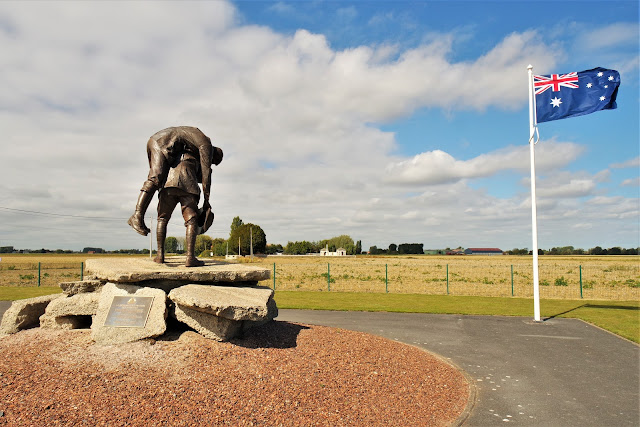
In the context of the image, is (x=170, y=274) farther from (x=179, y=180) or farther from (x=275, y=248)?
(x=275, y=248)

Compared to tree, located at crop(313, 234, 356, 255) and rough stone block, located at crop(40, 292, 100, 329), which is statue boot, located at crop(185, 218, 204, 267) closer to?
rough stone block, located at crop(40, 292, 100, 329)

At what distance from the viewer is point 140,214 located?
8.77 meters

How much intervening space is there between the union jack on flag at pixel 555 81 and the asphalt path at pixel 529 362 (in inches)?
311

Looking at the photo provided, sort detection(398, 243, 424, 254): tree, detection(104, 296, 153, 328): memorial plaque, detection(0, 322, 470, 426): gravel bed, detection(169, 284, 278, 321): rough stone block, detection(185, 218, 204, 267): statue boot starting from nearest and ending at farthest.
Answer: detection(0, 322, 470, 426): gravel bed → detection(169, 284, 278, 321): rough stone block → detection(104, 296, 153, 328): memorial plaque → detection(185, 218, 204, 267): statue boot → detection(398, 243, 424, 254): tree

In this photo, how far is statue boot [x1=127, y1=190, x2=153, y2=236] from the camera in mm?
8703

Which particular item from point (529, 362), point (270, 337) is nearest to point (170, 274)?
point (270, 337)

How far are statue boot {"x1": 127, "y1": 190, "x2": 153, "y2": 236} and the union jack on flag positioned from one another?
12.8 metres

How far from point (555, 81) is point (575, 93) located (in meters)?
0.75

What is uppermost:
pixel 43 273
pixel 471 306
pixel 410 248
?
pixel 410 248

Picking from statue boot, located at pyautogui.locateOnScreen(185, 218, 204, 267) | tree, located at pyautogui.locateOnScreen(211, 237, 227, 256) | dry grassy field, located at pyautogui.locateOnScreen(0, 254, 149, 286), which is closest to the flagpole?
statue boot, located at pyautogui.locateOnScreen(185, 218, 204, 267)

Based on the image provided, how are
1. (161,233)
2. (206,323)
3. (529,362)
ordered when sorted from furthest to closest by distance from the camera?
(161,233) → (529,362) → (206,323)

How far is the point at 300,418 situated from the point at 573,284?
106 ft

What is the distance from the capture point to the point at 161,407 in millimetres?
5008

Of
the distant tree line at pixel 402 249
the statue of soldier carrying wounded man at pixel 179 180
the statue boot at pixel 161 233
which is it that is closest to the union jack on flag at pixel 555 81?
the statue of soldier carrying wounded man at pixel 179 180
